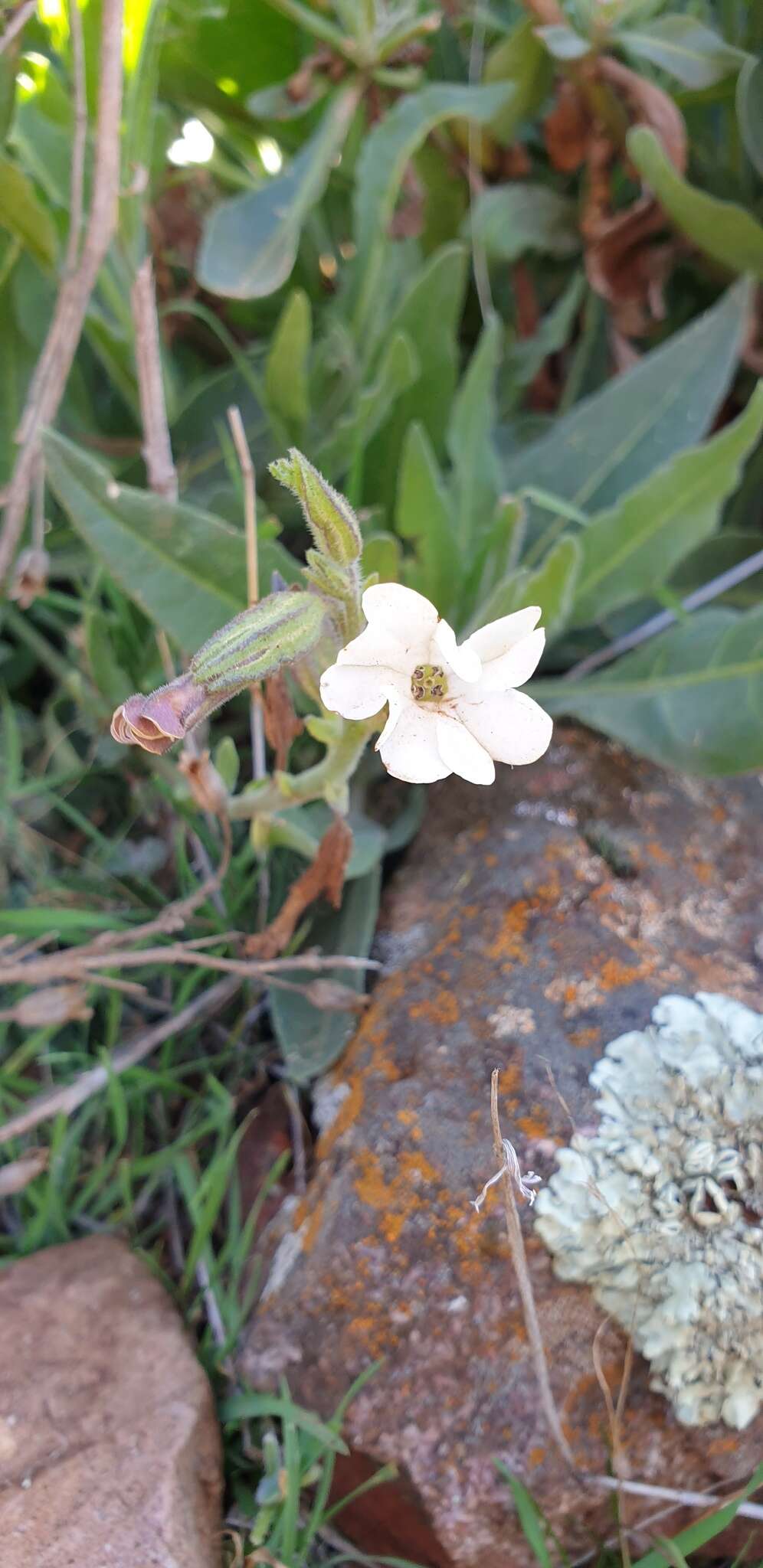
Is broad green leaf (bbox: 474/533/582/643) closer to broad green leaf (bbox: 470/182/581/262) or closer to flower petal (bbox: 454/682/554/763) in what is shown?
flower petal (bbox: 454/682/554/763)

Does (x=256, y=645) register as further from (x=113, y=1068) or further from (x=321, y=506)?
(x=113, y=1068)

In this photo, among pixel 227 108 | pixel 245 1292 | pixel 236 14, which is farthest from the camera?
pixel 227 108

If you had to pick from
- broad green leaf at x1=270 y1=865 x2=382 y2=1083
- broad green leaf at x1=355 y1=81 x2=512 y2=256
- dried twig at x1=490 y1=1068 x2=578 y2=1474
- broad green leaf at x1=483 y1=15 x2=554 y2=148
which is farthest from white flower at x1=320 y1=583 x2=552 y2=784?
broad green leaf at x1=483 y1=15 x2=554 y2=148

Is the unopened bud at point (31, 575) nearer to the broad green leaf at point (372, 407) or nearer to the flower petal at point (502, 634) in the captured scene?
the broad green leaf at point (372, 407)

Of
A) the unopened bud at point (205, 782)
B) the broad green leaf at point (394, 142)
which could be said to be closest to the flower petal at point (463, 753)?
the unopened bud at point (205, 782)

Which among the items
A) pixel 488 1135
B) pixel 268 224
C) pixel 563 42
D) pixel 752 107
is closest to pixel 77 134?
pixel 268 224

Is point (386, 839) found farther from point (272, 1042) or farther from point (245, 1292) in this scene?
point (245, 1292)

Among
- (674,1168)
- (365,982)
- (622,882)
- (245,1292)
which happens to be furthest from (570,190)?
(245,1292)
